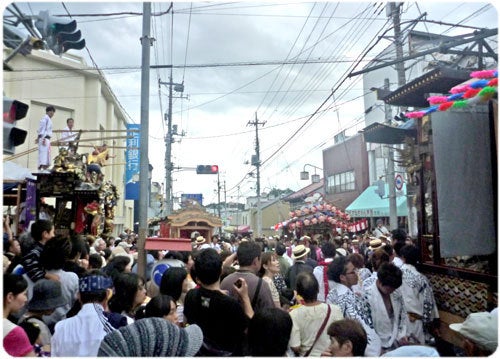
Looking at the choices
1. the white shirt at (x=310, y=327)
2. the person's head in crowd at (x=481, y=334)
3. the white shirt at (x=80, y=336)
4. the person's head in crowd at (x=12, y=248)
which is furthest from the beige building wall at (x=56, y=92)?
the person's head in crowd at (x=481, y=334)

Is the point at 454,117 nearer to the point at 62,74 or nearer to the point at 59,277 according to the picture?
the point at 59,277

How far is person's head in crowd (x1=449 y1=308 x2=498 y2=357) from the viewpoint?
2.51m

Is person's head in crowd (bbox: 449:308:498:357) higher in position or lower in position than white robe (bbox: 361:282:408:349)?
higher

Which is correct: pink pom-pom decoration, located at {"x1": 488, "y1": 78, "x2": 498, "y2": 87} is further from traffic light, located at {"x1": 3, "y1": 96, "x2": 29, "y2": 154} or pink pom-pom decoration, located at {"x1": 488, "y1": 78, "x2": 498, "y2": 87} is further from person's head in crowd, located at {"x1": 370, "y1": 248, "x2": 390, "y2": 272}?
traffic light, located at {"x1": 3, "y1": 96, "x2": 29, "y2": 154}

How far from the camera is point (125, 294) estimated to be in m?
3.50

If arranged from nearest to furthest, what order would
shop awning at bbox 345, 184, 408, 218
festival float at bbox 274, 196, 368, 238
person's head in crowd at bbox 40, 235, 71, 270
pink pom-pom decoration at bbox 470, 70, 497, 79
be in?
pink pom-pom decoration at bbox 470, 70, 497, 79
person's head in crowd at bbox 40, 235, 71, 270
festival float at bbox 274, 196, 368, 238
shop awning at bbox 345, 184, 408, 218

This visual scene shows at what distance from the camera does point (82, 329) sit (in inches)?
113

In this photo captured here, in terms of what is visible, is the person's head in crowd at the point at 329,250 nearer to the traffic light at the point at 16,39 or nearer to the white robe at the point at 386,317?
the white robe at the point at 386,317

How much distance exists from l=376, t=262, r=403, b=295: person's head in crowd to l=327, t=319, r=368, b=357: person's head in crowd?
1284 mm

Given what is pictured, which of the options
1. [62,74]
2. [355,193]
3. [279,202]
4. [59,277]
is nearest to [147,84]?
[59,277]

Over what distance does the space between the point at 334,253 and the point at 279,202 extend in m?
37.2

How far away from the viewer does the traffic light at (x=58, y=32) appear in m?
4.35

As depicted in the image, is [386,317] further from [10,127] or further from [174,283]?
[10,127]

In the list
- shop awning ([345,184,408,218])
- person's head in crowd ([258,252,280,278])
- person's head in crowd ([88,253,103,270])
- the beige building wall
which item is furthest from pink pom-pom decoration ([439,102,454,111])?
shop awning ([345,184,408,218])
